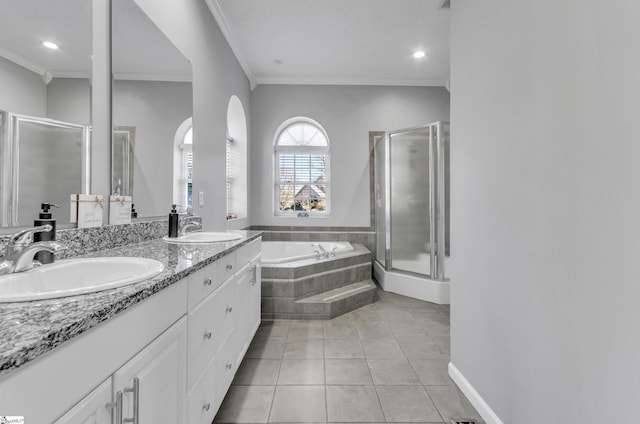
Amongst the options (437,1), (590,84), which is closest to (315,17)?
(437,1)

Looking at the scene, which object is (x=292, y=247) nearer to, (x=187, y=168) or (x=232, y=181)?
(x=232, y=181)

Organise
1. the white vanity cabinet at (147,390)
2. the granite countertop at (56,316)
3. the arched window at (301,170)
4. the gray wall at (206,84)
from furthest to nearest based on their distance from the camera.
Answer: the arched window at (301,170)
the gray wall at (206,84)
the white vanity cabinet at (147,390)
the granite countertop at (56,316)

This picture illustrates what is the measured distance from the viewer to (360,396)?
5.43 ft

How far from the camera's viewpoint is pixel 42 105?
106 centimetres

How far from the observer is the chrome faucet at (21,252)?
33.0 inches

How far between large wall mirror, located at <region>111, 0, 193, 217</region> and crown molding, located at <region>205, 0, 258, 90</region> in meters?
0.85

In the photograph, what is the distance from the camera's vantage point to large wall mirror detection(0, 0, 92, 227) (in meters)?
0.95

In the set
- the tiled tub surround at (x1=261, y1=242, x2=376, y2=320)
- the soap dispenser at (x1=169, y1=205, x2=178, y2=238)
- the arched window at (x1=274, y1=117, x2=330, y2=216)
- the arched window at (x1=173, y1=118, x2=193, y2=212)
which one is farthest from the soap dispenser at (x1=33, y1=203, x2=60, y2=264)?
the arched window at (x1=274, y1=117, x2=330, y2=216)

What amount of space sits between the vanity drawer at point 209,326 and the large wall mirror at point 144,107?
73 centimetres

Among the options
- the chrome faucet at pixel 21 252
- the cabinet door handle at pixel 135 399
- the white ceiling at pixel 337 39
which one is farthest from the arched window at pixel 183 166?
the cabinet door handle at pixel 135 399

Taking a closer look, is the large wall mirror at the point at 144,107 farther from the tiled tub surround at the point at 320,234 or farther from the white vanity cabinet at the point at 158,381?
the tiled tub surround at the point at 320,234

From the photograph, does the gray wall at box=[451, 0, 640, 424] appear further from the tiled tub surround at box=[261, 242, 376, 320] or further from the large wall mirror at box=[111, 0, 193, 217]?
the large wall mirror at box=[111, 0, 193, 217]

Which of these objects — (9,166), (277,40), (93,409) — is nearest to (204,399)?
(93,409)

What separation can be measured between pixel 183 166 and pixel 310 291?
157cm
